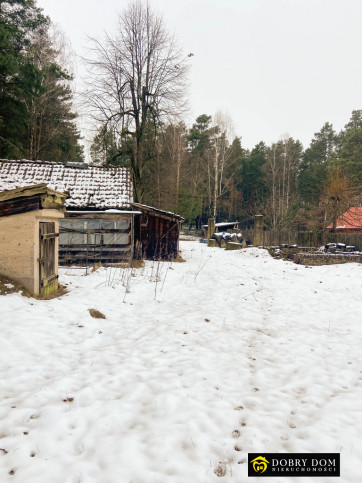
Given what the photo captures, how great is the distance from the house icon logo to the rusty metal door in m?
5.74

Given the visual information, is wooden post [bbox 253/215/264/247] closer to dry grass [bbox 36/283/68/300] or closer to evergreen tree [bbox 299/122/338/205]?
dry grass [bbox 36/283/68/300]

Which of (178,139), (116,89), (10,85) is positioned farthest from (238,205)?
(10,85)

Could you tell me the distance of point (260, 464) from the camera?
89.6 inches

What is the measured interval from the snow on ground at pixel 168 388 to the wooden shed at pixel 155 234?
21.8 feet

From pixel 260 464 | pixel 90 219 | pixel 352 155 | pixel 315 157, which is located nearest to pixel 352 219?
pixel 352 155

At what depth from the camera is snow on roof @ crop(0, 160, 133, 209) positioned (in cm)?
1215

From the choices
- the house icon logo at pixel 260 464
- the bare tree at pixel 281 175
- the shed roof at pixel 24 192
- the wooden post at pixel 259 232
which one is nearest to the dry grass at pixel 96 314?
the shed roof at pixel 24 192

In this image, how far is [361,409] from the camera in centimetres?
299

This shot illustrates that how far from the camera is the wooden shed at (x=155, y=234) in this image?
13336mm

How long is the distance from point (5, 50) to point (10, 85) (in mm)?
1574

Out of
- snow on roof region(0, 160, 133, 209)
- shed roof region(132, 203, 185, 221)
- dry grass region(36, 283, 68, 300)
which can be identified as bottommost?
dry grass region(36, 283, 68, 300)

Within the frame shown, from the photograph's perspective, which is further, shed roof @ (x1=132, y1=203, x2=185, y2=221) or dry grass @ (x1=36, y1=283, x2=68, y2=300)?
shed roof @ (x1=132, y1=203, x2=185, y2=221)

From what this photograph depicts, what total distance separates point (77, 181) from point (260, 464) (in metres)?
13.1

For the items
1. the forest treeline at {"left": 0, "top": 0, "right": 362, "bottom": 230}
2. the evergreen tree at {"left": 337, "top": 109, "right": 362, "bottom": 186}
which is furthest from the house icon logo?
the evergreen tree at {"left": 337, "top": 109, "right": 362, "bottom": 186}
